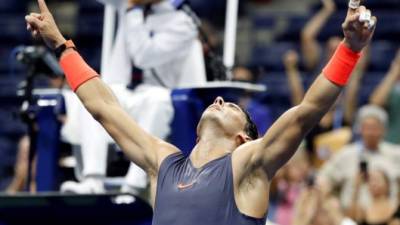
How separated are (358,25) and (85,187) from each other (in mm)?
3309

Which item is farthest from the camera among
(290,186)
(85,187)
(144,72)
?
(290,186)

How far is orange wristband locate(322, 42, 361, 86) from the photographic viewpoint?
4.95 metres

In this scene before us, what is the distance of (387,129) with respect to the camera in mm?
10938

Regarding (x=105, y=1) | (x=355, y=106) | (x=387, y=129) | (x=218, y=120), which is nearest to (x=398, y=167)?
(x=387, y=129)

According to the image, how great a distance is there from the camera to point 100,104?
555 cm

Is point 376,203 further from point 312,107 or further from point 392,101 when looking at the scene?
point 312,107

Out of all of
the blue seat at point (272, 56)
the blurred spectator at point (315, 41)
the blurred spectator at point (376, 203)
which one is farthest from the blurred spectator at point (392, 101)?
the blue seat at point (272, 56)

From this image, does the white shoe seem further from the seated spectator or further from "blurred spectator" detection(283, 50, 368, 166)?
"blurred spectator" detection(283, 50, 368, 166)

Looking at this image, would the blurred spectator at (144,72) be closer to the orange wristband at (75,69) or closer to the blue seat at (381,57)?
the orange wristband at (75,69)

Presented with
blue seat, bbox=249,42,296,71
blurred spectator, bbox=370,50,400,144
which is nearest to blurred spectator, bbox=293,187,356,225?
blurred spectator, bbox=370,50,400,144

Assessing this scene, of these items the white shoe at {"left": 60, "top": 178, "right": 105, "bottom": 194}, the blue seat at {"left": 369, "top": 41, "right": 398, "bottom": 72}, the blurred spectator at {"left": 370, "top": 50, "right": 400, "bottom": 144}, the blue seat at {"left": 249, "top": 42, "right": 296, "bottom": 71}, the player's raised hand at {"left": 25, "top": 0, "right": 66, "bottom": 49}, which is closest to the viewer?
the player's raised hand at {"left": 25, "top": 0, "right": 66, "bottom": 49}

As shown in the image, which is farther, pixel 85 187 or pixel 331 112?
pixel 331 112

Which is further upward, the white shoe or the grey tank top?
the grey tank top

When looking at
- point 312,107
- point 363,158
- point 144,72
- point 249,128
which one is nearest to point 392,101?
point 363,158
